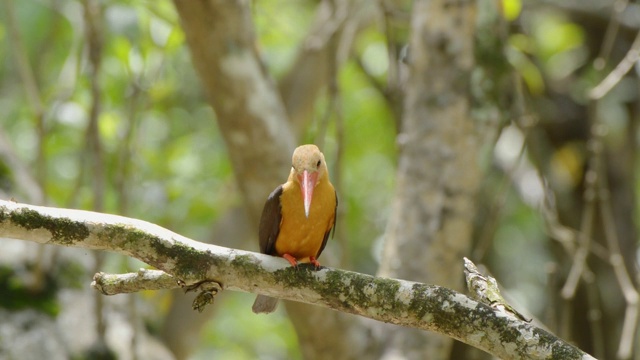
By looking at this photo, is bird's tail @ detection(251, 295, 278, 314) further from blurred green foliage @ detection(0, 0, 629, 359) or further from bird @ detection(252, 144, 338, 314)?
blurred green foliage @ detection(0, 0, 629, 359)

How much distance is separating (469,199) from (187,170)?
2945 mm

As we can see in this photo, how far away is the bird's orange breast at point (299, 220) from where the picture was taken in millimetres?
3883

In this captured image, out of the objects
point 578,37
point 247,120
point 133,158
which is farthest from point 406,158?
point 578,37

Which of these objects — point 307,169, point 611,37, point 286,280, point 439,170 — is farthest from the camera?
point 611,37

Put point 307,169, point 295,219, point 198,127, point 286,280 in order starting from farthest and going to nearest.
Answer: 1. point 198,127
2. point 295,219
3. point 307,169
4. point 286,280

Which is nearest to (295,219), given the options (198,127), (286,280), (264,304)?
(264,304)

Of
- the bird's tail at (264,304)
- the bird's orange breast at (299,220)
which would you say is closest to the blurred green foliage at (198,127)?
the bird's orange breast at (299,220)

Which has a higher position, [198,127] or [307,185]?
[198,127]

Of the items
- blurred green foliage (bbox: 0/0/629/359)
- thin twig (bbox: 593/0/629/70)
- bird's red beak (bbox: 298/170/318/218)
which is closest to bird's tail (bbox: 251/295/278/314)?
bird's red beak (bbox: 298/170/318/218)

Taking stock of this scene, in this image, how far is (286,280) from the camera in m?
3.17

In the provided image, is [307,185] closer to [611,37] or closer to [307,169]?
[307,169]

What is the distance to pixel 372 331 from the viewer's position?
5148mm

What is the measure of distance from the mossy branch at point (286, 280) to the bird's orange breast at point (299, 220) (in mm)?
661

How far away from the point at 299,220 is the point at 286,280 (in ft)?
2.45
